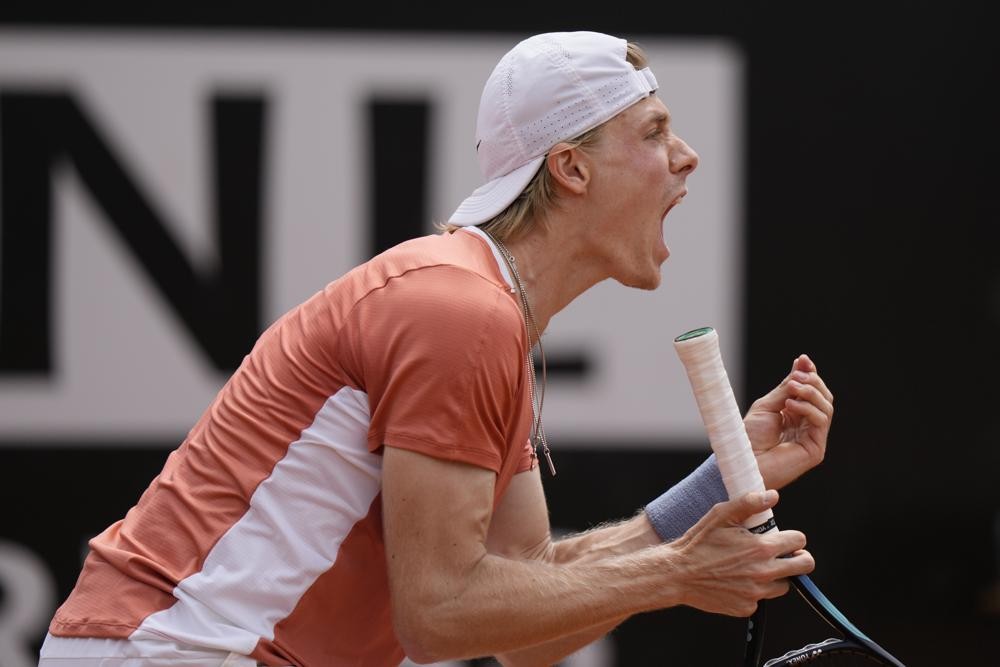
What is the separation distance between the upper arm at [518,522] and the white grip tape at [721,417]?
37 centimetres

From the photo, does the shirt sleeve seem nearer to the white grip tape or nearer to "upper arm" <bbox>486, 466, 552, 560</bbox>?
the white grip tape

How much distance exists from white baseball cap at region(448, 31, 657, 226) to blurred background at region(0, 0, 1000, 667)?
1776 millimetres

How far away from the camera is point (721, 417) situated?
2084 millimetres

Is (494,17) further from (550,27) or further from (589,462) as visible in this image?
(589,462)

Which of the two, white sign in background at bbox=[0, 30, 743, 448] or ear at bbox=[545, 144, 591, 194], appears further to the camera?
white sign in background at bbox=[0, 30, 743, 448]

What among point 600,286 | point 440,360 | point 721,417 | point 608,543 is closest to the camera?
point 440,360

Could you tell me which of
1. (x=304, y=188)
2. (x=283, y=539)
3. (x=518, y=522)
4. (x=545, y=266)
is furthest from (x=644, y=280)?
(x=304, y=188)

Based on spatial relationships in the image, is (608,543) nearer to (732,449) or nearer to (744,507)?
(732,449)

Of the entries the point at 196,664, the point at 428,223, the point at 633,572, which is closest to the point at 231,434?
the point at 196,664

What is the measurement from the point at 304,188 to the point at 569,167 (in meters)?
1.96

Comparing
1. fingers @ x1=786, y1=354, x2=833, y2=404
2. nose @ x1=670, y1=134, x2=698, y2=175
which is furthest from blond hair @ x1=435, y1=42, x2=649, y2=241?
fingers @ x1=786, y1=354, x2=833, y2=404

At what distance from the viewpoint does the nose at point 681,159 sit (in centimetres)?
220

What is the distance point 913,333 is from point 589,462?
3.33 ft

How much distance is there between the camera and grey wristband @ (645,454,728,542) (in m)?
2.34
